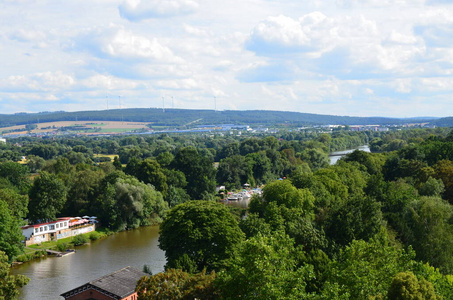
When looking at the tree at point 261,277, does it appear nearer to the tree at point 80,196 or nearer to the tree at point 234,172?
the tree at point 80,196

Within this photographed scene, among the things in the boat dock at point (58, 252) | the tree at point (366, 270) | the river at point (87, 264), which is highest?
the tree at point (366, 270)

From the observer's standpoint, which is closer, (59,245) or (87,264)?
(87,264)

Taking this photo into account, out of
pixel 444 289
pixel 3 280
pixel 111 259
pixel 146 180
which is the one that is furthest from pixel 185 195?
pixel 444 289

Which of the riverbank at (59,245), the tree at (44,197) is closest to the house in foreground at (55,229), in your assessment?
the riverbank at (59,245)

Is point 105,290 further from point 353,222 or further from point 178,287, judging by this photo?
point 353,222

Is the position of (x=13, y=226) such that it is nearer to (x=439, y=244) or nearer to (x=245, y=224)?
(x=245, y=224)

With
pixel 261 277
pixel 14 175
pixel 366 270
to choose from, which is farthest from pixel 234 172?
pixel 261 277

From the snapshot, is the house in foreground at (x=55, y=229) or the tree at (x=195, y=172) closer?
the house in foreground at (x=55, y=229)
